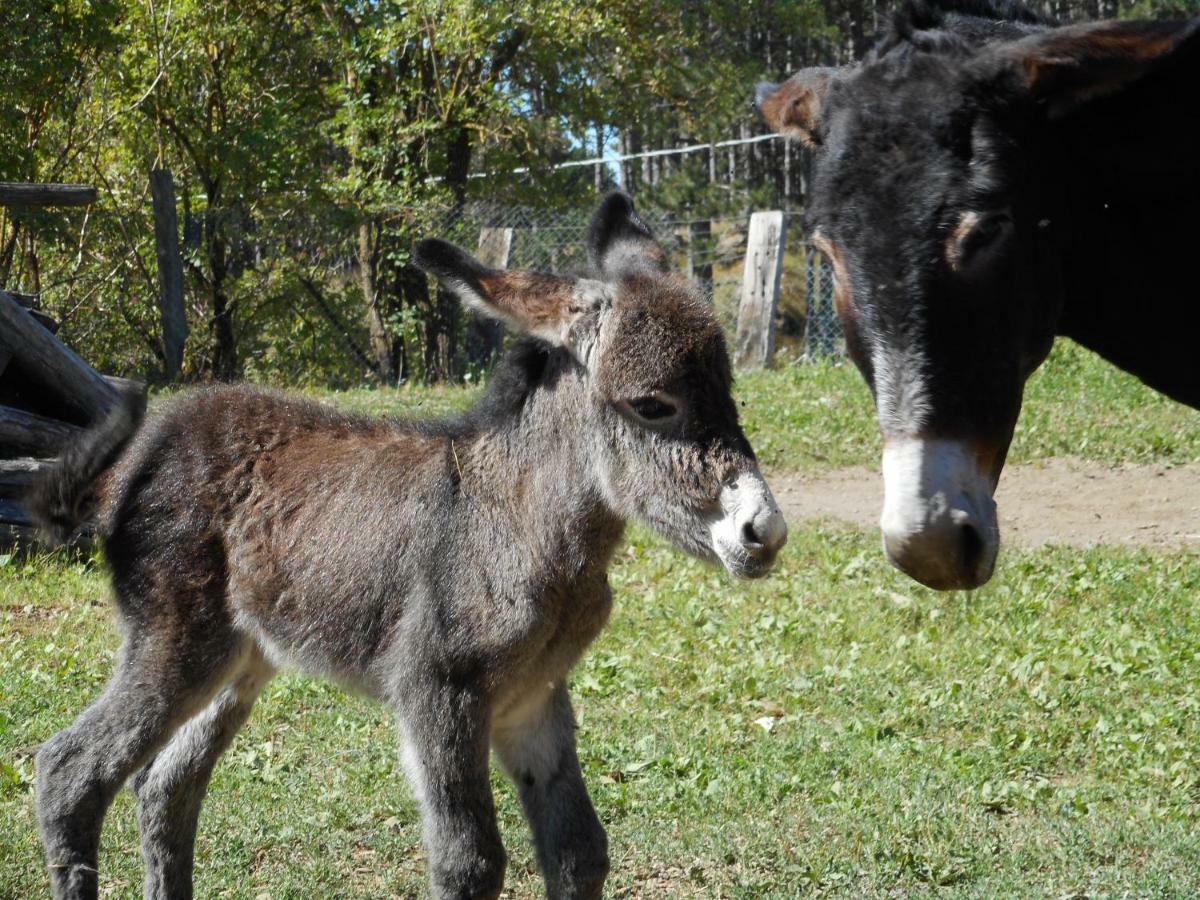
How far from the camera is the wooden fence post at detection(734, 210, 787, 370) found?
15070 mm

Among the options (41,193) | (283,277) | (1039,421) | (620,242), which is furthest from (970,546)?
(283,277)

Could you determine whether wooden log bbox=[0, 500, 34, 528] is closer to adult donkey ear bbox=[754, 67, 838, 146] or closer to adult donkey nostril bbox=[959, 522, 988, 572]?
adult donkey ear bbox=[754, 67, 838, 146]

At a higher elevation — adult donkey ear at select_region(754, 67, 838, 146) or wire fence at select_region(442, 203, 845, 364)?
adult donkey ear at select_region(754, 67, 838, 146)

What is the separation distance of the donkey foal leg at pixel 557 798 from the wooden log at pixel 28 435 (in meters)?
5.20

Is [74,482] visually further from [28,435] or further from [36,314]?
[36,314]

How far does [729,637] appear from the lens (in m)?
7.18

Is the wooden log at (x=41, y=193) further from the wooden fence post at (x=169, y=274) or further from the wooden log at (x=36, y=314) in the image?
the wooden fence post at (x=169, y=274)

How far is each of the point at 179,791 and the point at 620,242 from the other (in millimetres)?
2393

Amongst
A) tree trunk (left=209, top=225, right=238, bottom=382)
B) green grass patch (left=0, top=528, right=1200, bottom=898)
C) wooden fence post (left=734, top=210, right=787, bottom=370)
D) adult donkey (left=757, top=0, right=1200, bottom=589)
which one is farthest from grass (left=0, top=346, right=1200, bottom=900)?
tree trunk (left=209, top=225, right=238, bottom=382)

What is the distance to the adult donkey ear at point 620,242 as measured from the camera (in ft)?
14.9

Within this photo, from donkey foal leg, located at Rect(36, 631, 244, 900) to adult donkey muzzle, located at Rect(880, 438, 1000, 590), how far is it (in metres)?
2.52

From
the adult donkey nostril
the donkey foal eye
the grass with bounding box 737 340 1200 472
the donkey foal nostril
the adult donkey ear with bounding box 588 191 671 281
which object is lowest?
the grass with bounding box 737 340 1200 472

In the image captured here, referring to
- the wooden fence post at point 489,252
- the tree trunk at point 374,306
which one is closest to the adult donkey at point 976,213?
the wooden fence post at point 489,252

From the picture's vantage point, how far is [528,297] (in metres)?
4.32
